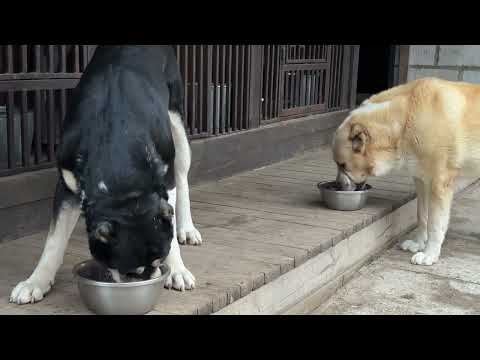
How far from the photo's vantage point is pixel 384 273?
439 centimetres

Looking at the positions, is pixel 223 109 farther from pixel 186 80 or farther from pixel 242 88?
pixel 186 80

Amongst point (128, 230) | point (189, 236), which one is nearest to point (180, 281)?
point (128, 230)

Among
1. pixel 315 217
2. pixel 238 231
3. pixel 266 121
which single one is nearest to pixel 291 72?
pixel 266 121

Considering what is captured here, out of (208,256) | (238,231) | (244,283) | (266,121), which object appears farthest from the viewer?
(266,121)

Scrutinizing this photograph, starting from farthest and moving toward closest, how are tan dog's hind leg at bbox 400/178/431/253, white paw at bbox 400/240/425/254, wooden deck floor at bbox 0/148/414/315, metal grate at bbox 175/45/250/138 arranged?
metal grate at bbox 175/45/250/138 → white paw at bbox 400/240/425/254 → tan dog's hind leg at bbox 400/178/431/253 → wooden deck floor at bbox 0/148/414/315

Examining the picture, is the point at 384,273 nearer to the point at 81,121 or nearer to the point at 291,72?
the point at 81,121

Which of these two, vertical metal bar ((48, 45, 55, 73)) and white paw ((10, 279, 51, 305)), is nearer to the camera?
white paw ((10, 279, 51, 305))

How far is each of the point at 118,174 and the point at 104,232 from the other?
27 centimetres

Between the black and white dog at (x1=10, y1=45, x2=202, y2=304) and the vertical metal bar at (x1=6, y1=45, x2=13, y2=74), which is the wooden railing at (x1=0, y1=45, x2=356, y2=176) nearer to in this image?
the vertical metal bar at (x1=6, y1=45, x2=13, y2=74)

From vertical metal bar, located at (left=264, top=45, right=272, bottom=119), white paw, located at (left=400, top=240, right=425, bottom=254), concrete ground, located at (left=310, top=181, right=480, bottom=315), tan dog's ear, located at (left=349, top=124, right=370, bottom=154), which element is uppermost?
vertical metal bar, located at (left=264, top=45, right=272, bottom=119)

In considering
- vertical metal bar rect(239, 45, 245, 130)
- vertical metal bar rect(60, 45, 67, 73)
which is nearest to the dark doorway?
vertical metal bar rect(239, 45, 245, 130)

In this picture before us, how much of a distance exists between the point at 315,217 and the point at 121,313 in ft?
7.41

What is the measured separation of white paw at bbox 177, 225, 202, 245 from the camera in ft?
12.4

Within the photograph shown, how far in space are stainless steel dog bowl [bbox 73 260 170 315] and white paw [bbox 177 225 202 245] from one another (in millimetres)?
1116
